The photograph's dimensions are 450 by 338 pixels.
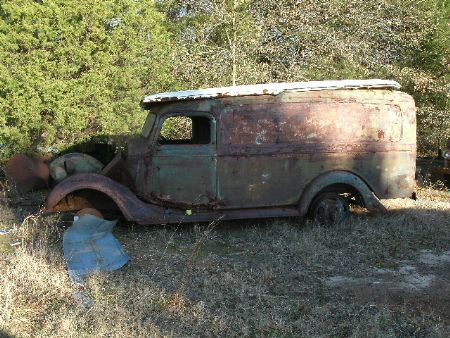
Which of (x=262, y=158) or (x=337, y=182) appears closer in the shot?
(x=262, y=158)

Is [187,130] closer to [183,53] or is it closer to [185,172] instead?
[183,53]

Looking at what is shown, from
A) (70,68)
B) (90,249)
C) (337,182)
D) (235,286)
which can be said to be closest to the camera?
(235,286)

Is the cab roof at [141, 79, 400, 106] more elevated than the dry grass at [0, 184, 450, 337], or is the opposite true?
the cab roof at [141, 79, 400, 106]

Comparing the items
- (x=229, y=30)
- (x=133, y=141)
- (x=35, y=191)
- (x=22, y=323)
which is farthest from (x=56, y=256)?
(x=229, y=30)

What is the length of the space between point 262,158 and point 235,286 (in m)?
2.48

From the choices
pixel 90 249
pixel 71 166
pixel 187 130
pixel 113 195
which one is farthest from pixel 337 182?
pixel 71 166

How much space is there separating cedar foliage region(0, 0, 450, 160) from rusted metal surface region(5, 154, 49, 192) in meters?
0.56

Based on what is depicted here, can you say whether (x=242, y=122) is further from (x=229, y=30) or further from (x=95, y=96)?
(x=229, y=30)

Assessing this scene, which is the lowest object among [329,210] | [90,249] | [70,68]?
[329,210]

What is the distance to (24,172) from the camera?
8.84 m

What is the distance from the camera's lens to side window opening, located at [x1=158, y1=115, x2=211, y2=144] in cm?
727

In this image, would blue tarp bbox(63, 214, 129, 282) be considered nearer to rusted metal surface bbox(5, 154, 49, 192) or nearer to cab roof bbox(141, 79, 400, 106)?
cab roof bbox(141, 79, 400, 106)

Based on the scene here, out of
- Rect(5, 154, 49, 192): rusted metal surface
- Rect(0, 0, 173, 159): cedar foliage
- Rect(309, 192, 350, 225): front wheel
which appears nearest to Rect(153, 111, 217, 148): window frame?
Rect(309, 192, 350, 225): front wheel

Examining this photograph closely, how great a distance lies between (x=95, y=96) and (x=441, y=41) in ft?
30.9
